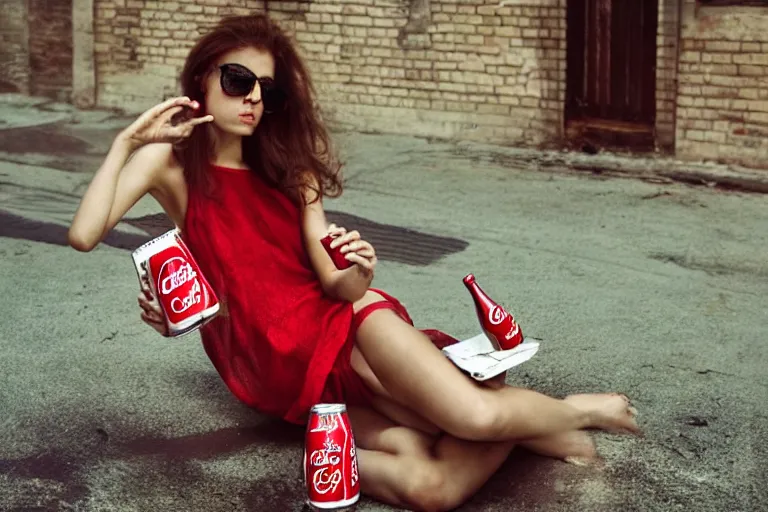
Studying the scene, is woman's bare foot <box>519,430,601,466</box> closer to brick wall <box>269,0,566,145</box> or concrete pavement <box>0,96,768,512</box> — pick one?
concrete pavement <box>0,96,768,512</box>

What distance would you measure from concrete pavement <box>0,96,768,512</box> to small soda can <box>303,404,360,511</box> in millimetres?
407

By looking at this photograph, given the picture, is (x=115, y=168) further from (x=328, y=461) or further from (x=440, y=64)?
(x=440, y=64)

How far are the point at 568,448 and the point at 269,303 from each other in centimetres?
108

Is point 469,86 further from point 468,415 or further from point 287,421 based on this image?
point 468,415

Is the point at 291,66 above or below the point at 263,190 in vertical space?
above

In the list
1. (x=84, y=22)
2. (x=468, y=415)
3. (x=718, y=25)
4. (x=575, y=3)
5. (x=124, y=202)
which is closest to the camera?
(x=468, y=415)

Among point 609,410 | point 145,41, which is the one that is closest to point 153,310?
point 609,410

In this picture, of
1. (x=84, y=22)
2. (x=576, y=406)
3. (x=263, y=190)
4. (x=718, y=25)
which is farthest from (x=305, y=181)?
(x=84, y=22)

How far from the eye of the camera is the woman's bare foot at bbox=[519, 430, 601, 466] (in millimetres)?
3912

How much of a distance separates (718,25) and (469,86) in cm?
205

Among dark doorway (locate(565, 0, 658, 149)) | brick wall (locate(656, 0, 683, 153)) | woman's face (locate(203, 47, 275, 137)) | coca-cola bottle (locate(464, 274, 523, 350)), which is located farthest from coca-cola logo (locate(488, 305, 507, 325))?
dark doorway (locate(565, 0, 658, 149))

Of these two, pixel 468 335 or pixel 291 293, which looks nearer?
pixel 291 293

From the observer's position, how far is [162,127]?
143 inches

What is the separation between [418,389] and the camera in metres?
3.55
